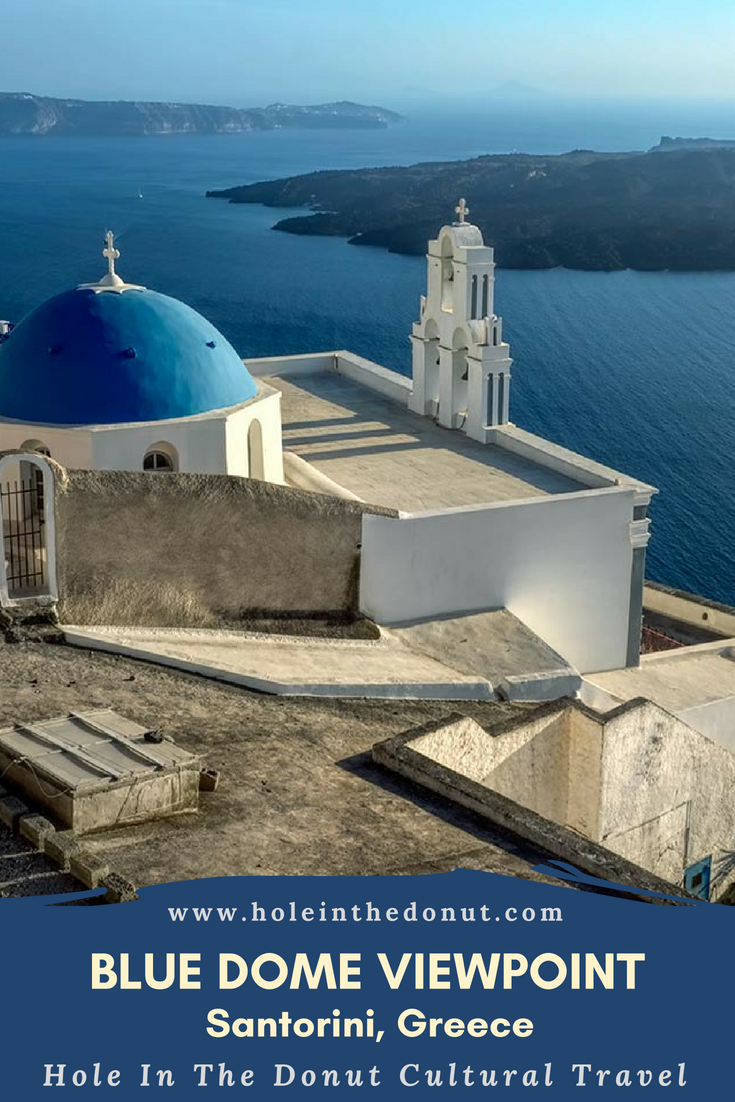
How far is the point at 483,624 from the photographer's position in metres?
15.9

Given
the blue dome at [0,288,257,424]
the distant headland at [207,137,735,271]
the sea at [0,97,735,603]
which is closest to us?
the blue dome at [0,288,257,424]

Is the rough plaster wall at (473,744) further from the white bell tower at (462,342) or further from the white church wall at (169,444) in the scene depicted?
the white bell tower at (462,342)

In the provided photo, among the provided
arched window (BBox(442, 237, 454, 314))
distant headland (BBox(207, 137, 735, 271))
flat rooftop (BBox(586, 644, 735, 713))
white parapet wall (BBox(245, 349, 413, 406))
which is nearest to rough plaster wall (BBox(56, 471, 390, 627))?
flat rooftop (BBox(586, 644, 735, 713))

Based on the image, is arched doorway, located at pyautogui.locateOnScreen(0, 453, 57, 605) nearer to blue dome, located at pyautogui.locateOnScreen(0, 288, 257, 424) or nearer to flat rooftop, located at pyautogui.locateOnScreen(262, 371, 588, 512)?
blue dome, located at pyautogui.locateOnScreen(0, 288, 257, 424)

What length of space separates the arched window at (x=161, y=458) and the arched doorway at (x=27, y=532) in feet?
3.79

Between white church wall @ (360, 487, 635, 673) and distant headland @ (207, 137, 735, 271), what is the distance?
61368 millimetres

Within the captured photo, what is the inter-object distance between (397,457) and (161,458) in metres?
3.87

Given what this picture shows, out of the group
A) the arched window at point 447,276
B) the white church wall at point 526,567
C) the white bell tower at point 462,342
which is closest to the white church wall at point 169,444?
the white church wall at point 526,567

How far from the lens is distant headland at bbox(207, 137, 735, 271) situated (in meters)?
78.6

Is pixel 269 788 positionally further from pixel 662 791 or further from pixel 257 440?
pixel 257 440

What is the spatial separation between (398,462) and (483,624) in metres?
3.15

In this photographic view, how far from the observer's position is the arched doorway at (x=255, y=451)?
16328 mm

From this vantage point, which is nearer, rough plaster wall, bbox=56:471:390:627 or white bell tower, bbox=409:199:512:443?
rough plaster wall, bbox=56:471:390:627

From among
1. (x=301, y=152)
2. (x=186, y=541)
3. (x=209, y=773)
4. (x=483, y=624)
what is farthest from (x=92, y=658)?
(x=301, y=152)
